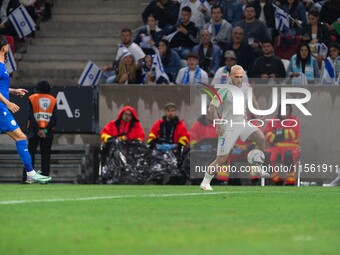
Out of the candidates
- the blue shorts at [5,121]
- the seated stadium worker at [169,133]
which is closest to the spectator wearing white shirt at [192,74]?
the seated stadium worker at [169,133]

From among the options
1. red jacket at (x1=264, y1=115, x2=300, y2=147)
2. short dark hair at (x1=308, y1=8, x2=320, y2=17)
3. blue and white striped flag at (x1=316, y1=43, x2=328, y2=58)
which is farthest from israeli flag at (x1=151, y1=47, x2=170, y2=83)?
short dark hair at (x1=308, y1=8, x2=320, y2=17)

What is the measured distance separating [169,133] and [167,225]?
1321 centimetres

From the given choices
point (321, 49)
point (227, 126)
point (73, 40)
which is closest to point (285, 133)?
point (321, 49)

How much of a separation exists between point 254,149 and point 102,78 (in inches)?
188

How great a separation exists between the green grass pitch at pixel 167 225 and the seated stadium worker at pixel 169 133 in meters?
8.54

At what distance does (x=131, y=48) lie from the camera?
25.2 meters

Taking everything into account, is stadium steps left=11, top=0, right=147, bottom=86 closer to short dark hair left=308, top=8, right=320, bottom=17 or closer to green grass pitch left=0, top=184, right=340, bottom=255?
short dark hair left=308, top=8, right=320, bottom=17

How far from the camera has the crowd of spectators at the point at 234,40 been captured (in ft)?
79.0

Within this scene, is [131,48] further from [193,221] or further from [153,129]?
[193,221]

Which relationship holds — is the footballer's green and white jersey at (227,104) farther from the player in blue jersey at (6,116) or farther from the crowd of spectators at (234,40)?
the crowd of spectators at (234,40)

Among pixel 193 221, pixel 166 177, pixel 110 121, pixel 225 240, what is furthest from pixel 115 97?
pixel 225 240

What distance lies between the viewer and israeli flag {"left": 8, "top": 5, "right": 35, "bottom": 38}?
90.4ft

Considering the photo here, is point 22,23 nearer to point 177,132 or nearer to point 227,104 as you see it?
point 177,132

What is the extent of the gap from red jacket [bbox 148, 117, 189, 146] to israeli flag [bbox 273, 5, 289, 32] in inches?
141
